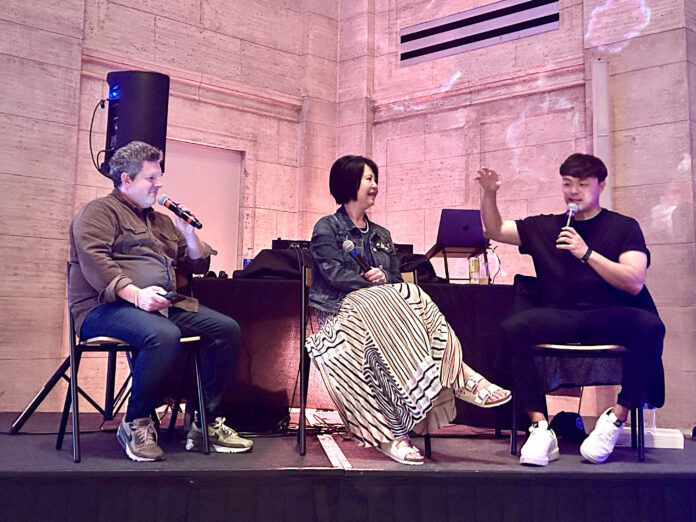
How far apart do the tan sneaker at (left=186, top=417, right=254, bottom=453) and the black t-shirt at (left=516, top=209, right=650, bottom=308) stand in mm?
1393

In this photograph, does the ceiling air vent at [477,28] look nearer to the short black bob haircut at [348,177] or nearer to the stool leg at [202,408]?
the short black bob haircut at [348,177]

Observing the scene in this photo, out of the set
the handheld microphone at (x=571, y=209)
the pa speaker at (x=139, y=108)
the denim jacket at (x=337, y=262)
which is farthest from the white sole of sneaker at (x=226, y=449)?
the pa speaker at (x=139, y=108)

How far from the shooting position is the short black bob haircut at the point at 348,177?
3133 mm

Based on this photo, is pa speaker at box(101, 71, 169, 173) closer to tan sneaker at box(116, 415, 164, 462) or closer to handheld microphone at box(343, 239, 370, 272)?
handheld microphone at box(343, 239, 370, 272)

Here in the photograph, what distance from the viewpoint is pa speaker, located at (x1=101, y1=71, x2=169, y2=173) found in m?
3.81

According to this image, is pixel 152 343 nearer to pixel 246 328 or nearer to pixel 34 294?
pixel 246 328

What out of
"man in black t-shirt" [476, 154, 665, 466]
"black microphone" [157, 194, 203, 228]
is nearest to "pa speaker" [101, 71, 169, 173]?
"black microphone" [157, 194, 203, 228]

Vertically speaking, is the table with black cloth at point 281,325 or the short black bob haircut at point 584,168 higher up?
the short black bob haircut at point 584,168

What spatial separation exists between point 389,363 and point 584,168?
1183mm

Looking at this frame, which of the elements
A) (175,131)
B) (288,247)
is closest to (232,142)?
(175,131)

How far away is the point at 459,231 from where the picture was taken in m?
3.88

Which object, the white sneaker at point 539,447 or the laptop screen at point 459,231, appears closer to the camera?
the white sneaker at point 539,447

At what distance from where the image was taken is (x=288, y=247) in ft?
12.1

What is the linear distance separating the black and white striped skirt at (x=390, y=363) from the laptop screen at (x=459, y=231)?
106 cm
